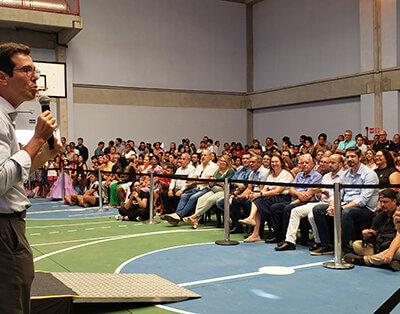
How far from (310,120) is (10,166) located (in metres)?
20.2

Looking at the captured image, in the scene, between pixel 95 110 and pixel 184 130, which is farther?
pixel 184 130

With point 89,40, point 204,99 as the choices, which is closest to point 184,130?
point 204,99

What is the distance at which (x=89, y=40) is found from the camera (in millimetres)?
21234

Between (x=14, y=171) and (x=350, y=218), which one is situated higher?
(x=14, y=171)

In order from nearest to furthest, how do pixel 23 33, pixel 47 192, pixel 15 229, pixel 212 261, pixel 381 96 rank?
pixel 15 229 < pixel 212 261 < pixel 47 192 < pixel 381 96 < pixel 23 33

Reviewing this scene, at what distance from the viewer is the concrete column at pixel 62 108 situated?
20.2m

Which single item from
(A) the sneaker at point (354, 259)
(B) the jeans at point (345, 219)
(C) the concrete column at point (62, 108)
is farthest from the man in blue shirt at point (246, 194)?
(C) the concrete column at point (62, 108)

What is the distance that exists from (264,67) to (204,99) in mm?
3363

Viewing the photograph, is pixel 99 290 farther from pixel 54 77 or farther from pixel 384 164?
pixel 54 77

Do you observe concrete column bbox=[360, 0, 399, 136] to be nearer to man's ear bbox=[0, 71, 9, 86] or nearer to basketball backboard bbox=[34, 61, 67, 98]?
basketball backboard bbox=[34, 61, 67, 98]

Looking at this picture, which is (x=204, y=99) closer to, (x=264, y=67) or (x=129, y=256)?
(x=264, y=67)

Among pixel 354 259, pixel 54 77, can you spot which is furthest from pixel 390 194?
pixel 54 77

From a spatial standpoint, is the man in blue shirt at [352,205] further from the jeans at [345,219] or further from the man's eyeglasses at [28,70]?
the man's eyeglasses at [28,70]

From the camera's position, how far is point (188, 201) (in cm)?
962
